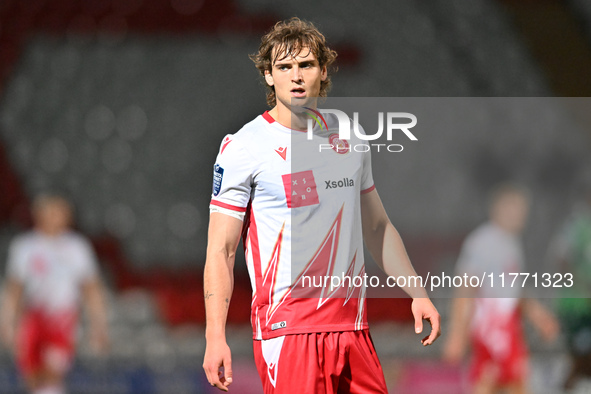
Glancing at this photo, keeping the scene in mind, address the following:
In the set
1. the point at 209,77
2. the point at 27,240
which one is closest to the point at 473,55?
the point at 209,77

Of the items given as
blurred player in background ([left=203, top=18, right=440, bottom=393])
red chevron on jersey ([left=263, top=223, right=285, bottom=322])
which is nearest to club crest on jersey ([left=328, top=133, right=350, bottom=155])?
blurred player in background ([left=203, top=18, right=440, bottom=393])

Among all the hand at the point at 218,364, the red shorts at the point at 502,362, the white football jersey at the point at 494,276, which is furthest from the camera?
the red shorts at the point at 502,362

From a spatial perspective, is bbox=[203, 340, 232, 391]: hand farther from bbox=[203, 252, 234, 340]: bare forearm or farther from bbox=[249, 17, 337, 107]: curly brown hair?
bbox=[249, 17, 337, 107]: curly brown hair

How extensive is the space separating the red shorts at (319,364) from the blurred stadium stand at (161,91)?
3756 millimetres

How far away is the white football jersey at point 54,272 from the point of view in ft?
16.0

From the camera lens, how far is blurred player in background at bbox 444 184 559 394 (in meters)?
4.04

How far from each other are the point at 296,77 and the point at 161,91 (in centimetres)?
462

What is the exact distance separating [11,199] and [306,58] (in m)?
4.92

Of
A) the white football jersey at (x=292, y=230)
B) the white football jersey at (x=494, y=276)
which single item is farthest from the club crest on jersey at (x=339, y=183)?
the white football jersey at (x=494, y=276)

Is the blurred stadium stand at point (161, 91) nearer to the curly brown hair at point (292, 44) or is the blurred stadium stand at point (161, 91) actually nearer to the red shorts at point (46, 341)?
the red shorts at point (46, 341)

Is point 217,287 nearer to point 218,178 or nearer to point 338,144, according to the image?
point 218,178

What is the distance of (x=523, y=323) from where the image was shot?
4355 mm

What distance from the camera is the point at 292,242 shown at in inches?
71.6

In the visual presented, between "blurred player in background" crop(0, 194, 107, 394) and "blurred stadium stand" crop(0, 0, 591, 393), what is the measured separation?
0.72 meters
